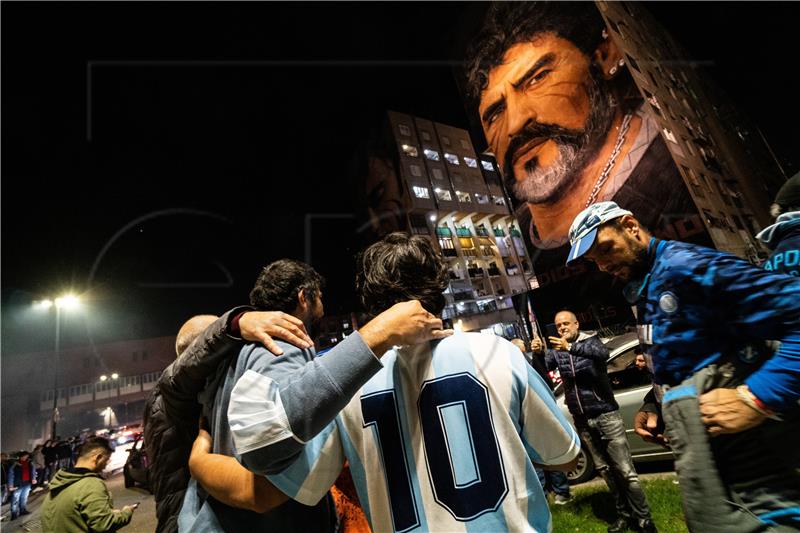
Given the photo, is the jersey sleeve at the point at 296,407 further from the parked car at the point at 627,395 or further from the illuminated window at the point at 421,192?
the illuminated window at the point at 421,192

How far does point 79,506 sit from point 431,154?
51930 mm

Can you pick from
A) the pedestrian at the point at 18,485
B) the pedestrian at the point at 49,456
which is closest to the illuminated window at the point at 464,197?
the pedestrian at the point at 49,456

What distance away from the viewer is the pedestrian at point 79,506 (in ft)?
11.4

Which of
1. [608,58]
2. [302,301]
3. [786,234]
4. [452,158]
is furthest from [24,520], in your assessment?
[452,158]

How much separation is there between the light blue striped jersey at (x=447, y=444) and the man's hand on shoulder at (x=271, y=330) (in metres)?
0.41

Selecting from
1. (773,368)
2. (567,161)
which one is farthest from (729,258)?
(567,161)

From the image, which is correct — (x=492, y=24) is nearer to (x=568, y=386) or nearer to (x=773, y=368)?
(x=568, y=386)

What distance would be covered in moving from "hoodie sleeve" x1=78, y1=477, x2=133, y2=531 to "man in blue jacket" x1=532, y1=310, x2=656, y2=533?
5.39 meters

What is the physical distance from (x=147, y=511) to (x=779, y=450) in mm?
12297

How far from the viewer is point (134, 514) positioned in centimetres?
867

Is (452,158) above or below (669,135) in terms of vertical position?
above

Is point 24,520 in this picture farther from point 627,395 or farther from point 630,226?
point 630,226

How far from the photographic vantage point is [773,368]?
1.35 metres

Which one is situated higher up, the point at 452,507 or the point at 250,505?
the point at 250,505
